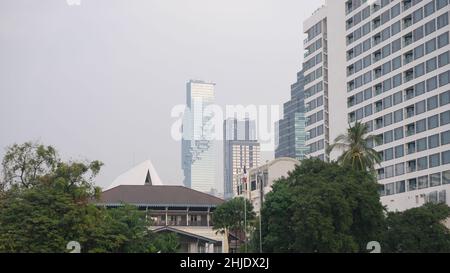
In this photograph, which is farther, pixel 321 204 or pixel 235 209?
pixel 235 209

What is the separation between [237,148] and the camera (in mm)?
161750

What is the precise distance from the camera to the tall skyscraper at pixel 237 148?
143 metres

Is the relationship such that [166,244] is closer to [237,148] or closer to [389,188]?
[389,188]

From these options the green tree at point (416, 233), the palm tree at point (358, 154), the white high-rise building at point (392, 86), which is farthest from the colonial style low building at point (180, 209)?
the green tree at point (416, 233)

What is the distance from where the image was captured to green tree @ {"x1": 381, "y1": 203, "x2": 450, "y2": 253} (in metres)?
58.9

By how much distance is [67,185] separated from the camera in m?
53.0

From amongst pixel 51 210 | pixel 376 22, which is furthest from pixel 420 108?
pixel 51 210

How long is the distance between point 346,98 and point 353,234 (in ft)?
177

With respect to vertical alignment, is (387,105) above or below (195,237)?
above

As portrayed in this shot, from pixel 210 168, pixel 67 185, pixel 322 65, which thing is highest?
pixel 322 65

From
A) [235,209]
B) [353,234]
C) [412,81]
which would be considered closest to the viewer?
[353,234]
